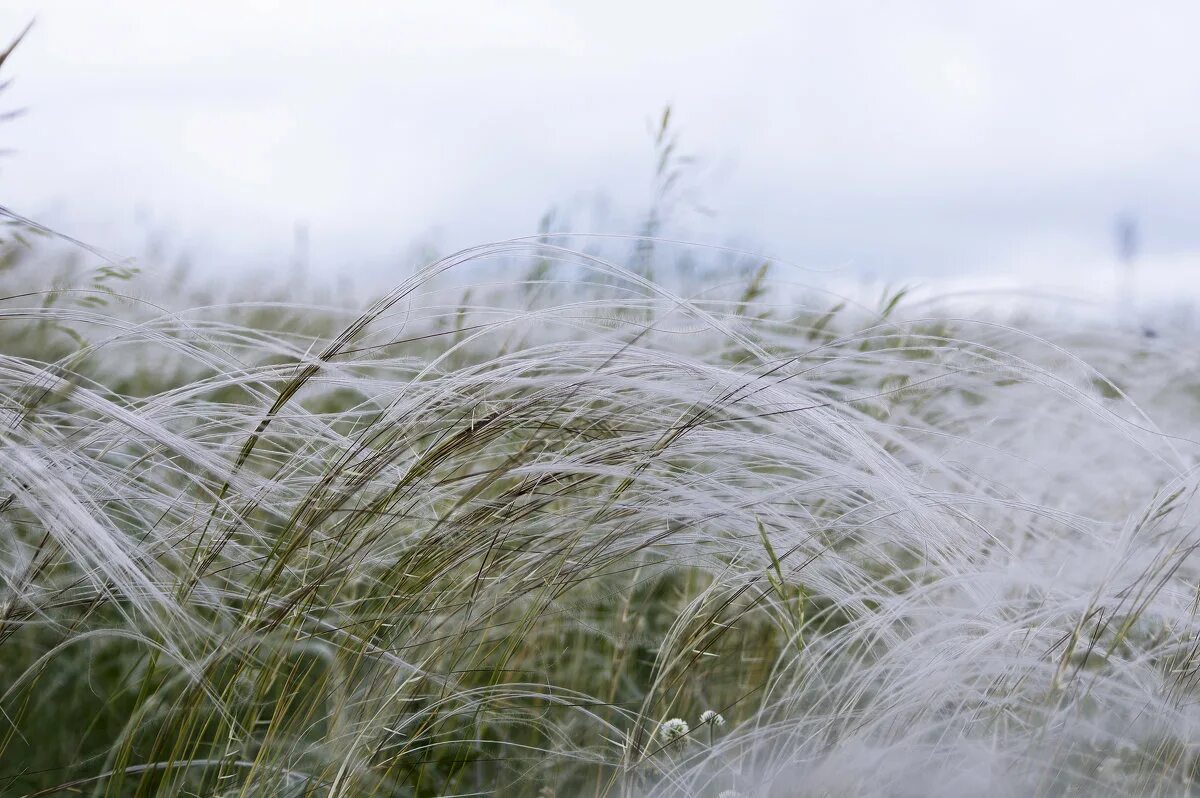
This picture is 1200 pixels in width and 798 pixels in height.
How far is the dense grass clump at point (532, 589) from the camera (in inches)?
52.1

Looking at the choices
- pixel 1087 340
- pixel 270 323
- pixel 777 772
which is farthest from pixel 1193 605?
pixel 270 323

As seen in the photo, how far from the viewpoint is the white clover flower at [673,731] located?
4.67ft

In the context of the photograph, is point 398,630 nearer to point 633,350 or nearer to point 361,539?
point 361,539

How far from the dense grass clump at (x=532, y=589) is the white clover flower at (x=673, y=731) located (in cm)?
1

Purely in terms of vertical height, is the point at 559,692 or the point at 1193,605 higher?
the point at 1193,605

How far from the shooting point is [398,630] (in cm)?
135

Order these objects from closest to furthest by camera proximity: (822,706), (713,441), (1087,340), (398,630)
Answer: (398,630)
(713,441)
(822,706)
(1087,340)

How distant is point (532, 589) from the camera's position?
1.42 metres

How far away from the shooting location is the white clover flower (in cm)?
142

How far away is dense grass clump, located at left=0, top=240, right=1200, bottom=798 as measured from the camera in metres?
1.32

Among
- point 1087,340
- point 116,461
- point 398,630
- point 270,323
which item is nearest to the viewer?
point 398,630

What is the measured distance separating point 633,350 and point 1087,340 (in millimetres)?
2064

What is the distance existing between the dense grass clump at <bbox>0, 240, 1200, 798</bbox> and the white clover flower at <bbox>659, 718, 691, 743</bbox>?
0.01 metres

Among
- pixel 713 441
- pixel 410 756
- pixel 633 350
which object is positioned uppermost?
pixel 633 350
